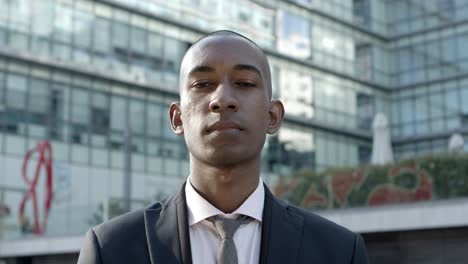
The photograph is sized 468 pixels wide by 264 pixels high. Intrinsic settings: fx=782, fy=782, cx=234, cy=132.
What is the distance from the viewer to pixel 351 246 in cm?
233

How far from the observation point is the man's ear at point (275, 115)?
2.39 metres

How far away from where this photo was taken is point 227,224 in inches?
87.9

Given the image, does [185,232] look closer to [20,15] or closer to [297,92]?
[20,15]

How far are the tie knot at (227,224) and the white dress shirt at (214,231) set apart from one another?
0.01 metres

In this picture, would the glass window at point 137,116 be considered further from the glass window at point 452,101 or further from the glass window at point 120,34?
the glass window at point 452,101

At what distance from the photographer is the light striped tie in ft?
7.08

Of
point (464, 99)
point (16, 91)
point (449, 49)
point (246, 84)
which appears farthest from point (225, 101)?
point (449, 49)

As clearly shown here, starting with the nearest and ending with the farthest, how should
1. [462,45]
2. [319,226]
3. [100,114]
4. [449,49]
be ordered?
[319,226], [100,114], [462,45], [449,49]

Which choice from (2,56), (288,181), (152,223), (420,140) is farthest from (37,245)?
(420,140)

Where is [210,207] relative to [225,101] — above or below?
A: below

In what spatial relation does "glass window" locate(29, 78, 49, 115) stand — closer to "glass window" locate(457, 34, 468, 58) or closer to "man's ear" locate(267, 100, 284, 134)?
"glass window" locate(457, 34, 468, 58)

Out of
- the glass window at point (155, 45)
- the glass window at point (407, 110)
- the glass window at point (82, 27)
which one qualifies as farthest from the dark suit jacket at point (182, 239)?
the glass window at point (407, 110)

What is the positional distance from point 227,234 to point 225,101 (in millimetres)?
375

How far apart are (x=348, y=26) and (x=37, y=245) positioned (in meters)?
29.2
